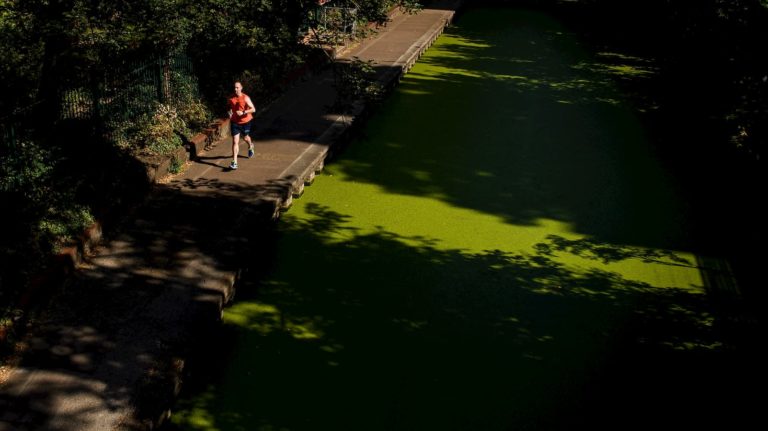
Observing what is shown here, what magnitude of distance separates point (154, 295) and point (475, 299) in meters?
4.24

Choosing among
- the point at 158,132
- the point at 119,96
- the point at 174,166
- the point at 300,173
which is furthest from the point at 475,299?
the point at 119,96

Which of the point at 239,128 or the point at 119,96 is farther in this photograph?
the point at 239,128

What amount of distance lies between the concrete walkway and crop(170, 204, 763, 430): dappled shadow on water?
0.44 metres

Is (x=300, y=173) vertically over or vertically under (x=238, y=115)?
under

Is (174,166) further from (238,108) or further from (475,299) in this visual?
(475,299)

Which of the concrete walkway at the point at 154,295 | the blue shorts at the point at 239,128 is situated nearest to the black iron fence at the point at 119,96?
the concrete walkway at the point at 154,295

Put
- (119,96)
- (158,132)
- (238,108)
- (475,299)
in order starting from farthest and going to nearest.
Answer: (158,132) < (238,108) < (119,96) < (475,299)

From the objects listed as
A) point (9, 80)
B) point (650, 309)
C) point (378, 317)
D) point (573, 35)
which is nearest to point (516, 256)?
point (650, 309)

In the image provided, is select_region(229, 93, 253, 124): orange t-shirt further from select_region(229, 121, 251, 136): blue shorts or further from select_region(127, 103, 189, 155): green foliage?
select_region(127, 103, 189, 155): green foliage

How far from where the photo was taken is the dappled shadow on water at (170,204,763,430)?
7.58 metres

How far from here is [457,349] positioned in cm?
860

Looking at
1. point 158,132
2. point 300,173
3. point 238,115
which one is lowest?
point 300,173

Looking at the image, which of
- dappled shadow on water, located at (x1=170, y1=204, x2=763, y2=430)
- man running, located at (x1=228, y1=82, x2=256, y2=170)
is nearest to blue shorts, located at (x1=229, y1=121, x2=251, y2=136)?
man running, located at (x1=228, y1=82, x2=256, y2=170)

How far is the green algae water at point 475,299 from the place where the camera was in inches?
303
